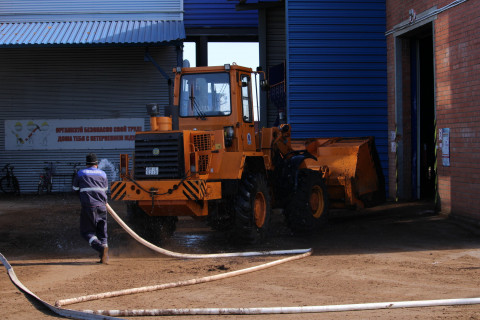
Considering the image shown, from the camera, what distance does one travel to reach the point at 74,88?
2316cm

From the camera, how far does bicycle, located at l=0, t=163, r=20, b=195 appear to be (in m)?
22.9

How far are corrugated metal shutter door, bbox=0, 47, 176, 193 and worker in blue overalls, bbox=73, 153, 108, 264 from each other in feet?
43.6

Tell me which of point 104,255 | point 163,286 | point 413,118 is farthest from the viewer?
point 413,118

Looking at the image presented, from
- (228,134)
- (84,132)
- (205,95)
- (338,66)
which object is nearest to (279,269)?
(228,134)

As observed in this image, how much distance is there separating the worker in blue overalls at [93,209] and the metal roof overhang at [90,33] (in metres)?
11.3

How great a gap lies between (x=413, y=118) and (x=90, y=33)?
10747 mm

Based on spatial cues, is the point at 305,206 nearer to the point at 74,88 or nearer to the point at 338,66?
the point at 338,66

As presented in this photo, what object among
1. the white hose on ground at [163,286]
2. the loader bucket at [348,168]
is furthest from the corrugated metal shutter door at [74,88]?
the white hose on ground at [163,286]

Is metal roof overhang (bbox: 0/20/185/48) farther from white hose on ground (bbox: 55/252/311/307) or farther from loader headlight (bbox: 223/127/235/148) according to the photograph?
white hose on ground (bbox: 55/252/311/307)

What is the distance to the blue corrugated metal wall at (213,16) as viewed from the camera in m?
23.4

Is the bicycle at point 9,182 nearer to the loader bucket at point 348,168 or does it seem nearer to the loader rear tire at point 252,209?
the loader bucket at point 348,168

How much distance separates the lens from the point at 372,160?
48.3 ft

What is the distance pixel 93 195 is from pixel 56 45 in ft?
39.3

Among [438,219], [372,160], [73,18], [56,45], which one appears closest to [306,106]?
[372,160]
